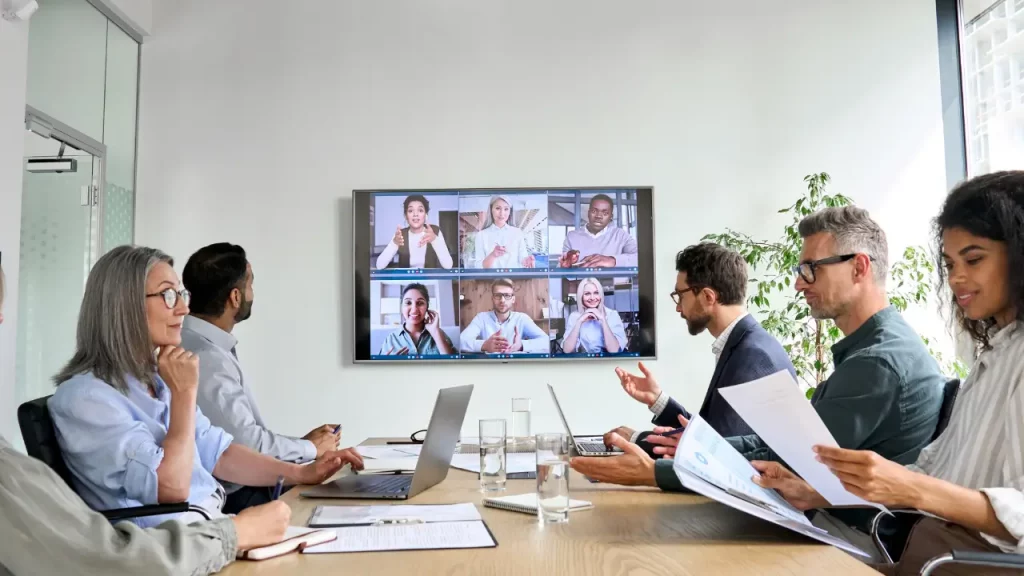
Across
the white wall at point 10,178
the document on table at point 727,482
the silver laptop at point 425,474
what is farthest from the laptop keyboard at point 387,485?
the white wall at point 10,178

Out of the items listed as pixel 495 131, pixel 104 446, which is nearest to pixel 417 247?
pixel 495 131

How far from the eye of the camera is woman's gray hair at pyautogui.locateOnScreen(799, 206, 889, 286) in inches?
86.2

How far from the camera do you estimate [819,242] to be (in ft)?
7.38

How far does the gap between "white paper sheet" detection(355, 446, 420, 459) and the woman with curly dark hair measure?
48.0 inches

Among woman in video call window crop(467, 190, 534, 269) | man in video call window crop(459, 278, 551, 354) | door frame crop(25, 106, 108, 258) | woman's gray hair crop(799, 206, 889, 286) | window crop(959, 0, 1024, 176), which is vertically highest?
window crop(959, 0, 1024, 176)

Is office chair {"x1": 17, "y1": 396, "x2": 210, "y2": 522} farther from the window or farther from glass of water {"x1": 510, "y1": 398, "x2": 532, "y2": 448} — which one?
the window

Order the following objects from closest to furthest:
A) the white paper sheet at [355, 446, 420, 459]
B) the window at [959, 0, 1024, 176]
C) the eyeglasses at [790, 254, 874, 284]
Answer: the eyeglasses at [790, 254, 874, 284]
the white paper sheet at [355, 446, 420, 459]
the window at [959, 0, 1024, 176]

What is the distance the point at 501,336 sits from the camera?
14.3ft

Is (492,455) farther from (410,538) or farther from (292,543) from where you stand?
(292,543)

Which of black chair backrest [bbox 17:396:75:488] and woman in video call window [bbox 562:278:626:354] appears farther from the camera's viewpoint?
woman in video call window [bbox 562:278:626:354]

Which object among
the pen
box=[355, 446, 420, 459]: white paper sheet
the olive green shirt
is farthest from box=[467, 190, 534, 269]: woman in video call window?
the olive green shirt

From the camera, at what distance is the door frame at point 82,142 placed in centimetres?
372

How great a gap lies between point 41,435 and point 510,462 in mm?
1199

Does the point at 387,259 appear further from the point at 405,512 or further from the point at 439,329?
the point at 405,512
